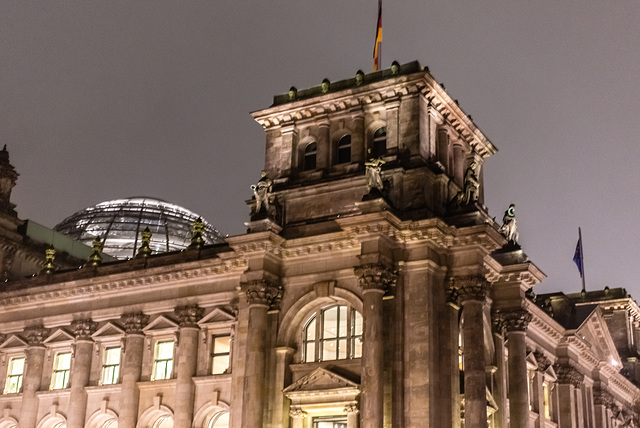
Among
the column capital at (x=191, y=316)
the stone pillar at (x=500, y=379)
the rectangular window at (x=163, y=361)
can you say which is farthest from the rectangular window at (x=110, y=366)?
the stone pillar at (x=500, y=379)

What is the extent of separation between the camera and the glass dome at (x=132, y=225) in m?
75.7

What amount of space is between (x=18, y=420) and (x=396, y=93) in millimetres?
27889

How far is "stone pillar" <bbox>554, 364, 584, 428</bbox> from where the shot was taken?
61000 millimetres

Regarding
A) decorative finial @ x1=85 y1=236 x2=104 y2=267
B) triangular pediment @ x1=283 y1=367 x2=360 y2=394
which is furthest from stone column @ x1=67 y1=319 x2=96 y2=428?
triangular pediment @ x1=283 y1=367 x2=360 y2=394

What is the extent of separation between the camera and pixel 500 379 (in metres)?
48.2

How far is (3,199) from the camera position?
2564 inches

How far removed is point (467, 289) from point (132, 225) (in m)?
40.8

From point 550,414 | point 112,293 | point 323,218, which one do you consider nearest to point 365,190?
point 323,218

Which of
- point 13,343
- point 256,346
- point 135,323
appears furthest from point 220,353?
point 13,343

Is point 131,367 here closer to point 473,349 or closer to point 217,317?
point 217,317

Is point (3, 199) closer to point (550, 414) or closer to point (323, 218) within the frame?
point (323, 218)

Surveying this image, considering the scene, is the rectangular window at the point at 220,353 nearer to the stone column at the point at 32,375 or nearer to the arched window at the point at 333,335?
the arched window at the point at 333,335

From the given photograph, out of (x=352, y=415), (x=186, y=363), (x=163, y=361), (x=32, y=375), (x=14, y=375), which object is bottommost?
(x=352, y=415)

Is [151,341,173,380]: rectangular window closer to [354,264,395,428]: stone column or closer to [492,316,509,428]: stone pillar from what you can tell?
[354,264,395,428]: stone column
